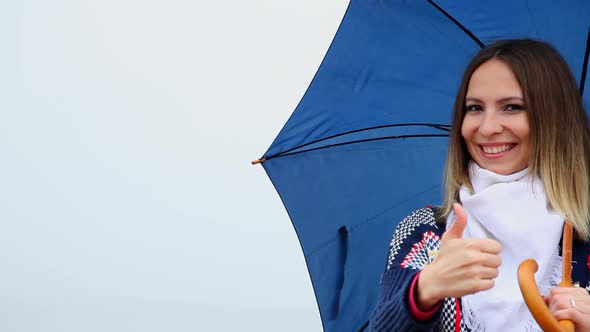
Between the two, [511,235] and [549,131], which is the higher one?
[549,131]

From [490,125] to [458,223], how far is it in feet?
2.02

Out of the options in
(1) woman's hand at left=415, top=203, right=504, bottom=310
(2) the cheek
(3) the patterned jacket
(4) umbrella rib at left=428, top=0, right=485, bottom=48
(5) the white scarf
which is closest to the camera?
(1) woman's hand at left=415, top=203, right=504, bottom=310

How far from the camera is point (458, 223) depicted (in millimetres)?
1473

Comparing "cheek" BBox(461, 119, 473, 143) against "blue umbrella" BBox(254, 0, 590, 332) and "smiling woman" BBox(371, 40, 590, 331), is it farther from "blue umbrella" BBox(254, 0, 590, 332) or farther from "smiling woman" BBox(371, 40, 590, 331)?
"blue umbrella" BBox(254, 0, 590, 332)

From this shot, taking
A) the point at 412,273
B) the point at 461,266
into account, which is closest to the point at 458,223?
the point at 461,266

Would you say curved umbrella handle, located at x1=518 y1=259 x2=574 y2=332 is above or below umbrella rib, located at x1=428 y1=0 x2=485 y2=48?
below

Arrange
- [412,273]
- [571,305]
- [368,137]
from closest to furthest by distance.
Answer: [571,305]
[412,273]
[368,137]

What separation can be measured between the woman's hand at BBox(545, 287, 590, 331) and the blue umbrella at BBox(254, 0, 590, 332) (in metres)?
1.26

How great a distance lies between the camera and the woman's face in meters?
2.05

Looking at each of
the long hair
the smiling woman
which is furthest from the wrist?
the long hair

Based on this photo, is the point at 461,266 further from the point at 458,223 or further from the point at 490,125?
the point at 490,125

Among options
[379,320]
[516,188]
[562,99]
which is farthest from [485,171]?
[379,320]

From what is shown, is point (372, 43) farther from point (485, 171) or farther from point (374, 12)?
point (485, 171)

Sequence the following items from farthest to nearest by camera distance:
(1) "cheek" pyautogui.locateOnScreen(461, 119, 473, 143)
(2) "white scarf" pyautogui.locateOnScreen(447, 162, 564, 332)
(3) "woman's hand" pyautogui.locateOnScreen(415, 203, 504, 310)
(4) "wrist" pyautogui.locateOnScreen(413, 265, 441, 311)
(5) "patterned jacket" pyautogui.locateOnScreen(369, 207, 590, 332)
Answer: (1) "cheek" pyautogui.locateOnScreen(461, 119, 473, 143) → (2) "white scarf" pyautogui.locateOnScreen(447, 162, 564, 332) → (5) "patterned jacket" pyautogui.locateOnScreen(369, 207, 590, 332) → (4) "wrist" pyautogui.locateOnScreen(413, 265, 441, 311) → (3) "woman's hand" pyautogui.locateOnScreen(415, 203, 504, 310)
